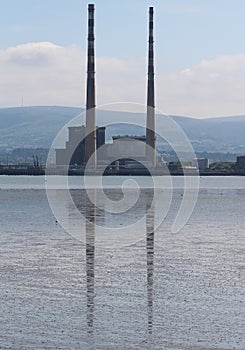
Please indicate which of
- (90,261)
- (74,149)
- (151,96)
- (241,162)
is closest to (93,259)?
(90,261)

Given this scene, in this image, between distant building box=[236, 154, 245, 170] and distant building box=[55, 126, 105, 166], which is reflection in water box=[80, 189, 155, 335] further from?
distant building box=[236, 154, 245, 170]

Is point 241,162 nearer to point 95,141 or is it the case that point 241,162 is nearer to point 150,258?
point 95,141

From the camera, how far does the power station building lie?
128250 millimetres

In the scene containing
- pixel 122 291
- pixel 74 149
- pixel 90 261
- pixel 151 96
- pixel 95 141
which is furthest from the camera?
pixel 74 149

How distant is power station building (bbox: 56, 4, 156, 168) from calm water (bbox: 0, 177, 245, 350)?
9006cm

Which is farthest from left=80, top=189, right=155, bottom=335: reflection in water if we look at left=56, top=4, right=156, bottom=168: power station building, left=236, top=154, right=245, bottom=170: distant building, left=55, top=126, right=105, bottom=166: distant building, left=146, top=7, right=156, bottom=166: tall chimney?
left=236, top=154, right=245, bottom=170: distant building

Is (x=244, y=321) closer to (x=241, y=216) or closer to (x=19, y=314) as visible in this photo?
(x=19, y=314)

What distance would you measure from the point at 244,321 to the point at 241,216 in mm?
35155

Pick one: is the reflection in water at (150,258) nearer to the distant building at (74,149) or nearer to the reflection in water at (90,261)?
the reflection in water at (90,261)

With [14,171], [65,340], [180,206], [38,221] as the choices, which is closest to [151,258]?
[65,340]

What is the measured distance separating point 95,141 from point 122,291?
382 ft

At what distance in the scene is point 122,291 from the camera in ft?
74.4

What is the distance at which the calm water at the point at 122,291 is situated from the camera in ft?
58.1

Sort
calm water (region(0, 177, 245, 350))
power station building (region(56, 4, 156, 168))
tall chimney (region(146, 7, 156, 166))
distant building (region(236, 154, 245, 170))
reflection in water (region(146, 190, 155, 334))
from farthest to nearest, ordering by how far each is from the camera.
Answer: distant building (region(236, 154, 245, 170)) → tall chimney (region(146, 7, 156, 166)) → power station building (region(56, 4, 156, 168)) → reflection in water (region(146, 190, 155, 334)) → calm water (region(0, 177, 245, 350))
